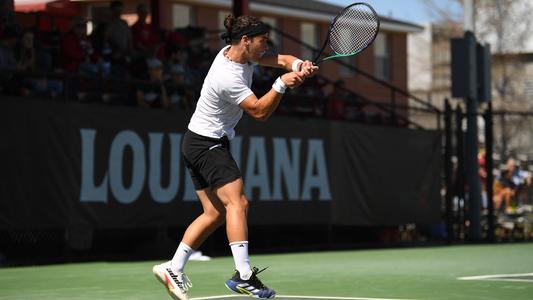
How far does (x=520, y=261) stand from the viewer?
14.0 m

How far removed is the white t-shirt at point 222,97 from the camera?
8.39m

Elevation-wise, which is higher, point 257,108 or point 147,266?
point 257,108

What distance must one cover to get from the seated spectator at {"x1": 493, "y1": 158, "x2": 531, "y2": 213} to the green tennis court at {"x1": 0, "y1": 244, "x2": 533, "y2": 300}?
682cm

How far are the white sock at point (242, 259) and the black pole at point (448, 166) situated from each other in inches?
471

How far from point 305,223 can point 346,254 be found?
1618mm

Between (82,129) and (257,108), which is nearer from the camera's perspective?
(257,108)

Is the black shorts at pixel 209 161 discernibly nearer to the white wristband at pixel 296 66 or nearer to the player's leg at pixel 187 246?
the player's leg at pixel 187 246

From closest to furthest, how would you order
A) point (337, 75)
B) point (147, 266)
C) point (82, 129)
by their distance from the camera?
point (147, 266) → point (82, 129) → point (337, 75)

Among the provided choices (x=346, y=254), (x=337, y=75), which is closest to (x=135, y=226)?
(x=346, y=254)

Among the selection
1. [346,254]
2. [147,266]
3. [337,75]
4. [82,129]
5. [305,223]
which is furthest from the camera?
[337,75]

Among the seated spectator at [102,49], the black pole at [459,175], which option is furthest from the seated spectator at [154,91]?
the black pole at [459,175]

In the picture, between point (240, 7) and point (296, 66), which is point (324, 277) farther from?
point (240, 7)

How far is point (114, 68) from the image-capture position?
1622 centimetres

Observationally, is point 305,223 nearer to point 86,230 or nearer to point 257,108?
point 86,230
